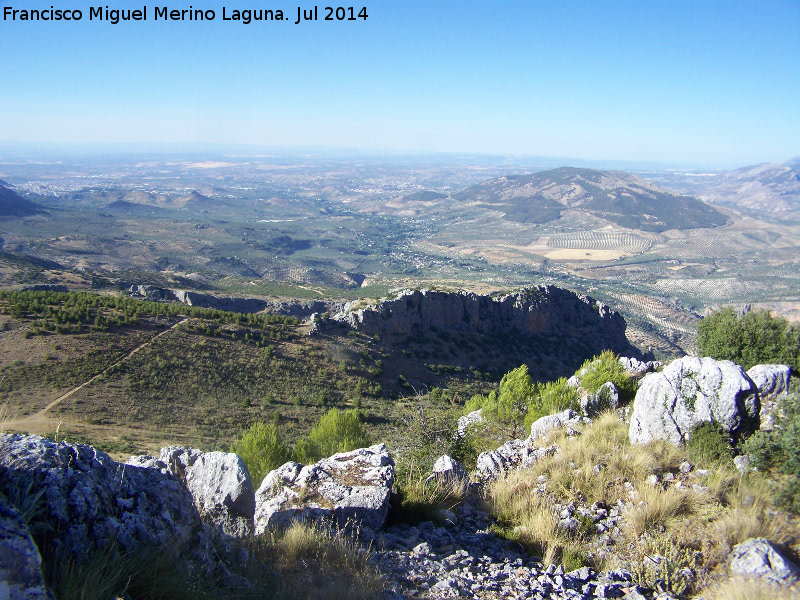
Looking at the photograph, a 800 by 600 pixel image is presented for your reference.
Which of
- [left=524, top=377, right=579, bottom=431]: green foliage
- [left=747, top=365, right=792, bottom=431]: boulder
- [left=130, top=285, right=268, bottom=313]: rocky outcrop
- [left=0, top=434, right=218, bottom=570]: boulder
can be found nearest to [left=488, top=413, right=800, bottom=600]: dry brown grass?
[left=747, top=365, right=792, bottom=431]: boulder

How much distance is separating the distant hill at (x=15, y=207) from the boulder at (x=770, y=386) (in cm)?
18665

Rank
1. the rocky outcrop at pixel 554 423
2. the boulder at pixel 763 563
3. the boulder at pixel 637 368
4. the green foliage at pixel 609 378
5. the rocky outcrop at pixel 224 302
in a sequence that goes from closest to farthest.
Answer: the boulder at pixel 763 563 < the rocky outcrop at pixel 554 423 < the green foliage at pixel 609 378 < the boulder at pixel 637 368 < the rocky outcrop at pixel 224 302

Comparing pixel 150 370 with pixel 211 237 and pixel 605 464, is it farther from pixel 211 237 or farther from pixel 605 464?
pixel 211 237

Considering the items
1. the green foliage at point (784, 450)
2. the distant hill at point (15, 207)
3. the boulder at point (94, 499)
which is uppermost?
the distant hill at point (15, 207)

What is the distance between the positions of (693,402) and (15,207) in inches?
7848

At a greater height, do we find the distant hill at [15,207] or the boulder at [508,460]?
the distant hill at [15,207]

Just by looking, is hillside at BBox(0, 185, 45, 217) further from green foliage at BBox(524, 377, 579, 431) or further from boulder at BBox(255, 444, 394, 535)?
boulder at BBox(255, 444, 394, 535)

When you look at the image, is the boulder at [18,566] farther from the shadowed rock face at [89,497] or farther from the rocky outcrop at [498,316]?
the rocky outcrop at [498,316]

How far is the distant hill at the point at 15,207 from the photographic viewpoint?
145250 mm

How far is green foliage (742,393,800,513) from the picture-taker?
5746 millimetres

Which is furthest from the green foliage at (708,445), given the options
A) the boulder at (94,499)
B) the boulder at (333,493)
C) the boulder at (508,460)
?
the boulder at (94,499)

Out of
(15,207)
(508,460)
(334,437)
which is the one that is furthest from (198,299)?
(15,207)

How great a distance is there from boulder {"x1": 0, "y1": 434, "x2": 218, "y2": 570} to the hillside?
18332 cm

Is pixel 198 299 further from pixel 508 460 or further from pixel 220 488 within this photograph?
pixel 220 488
